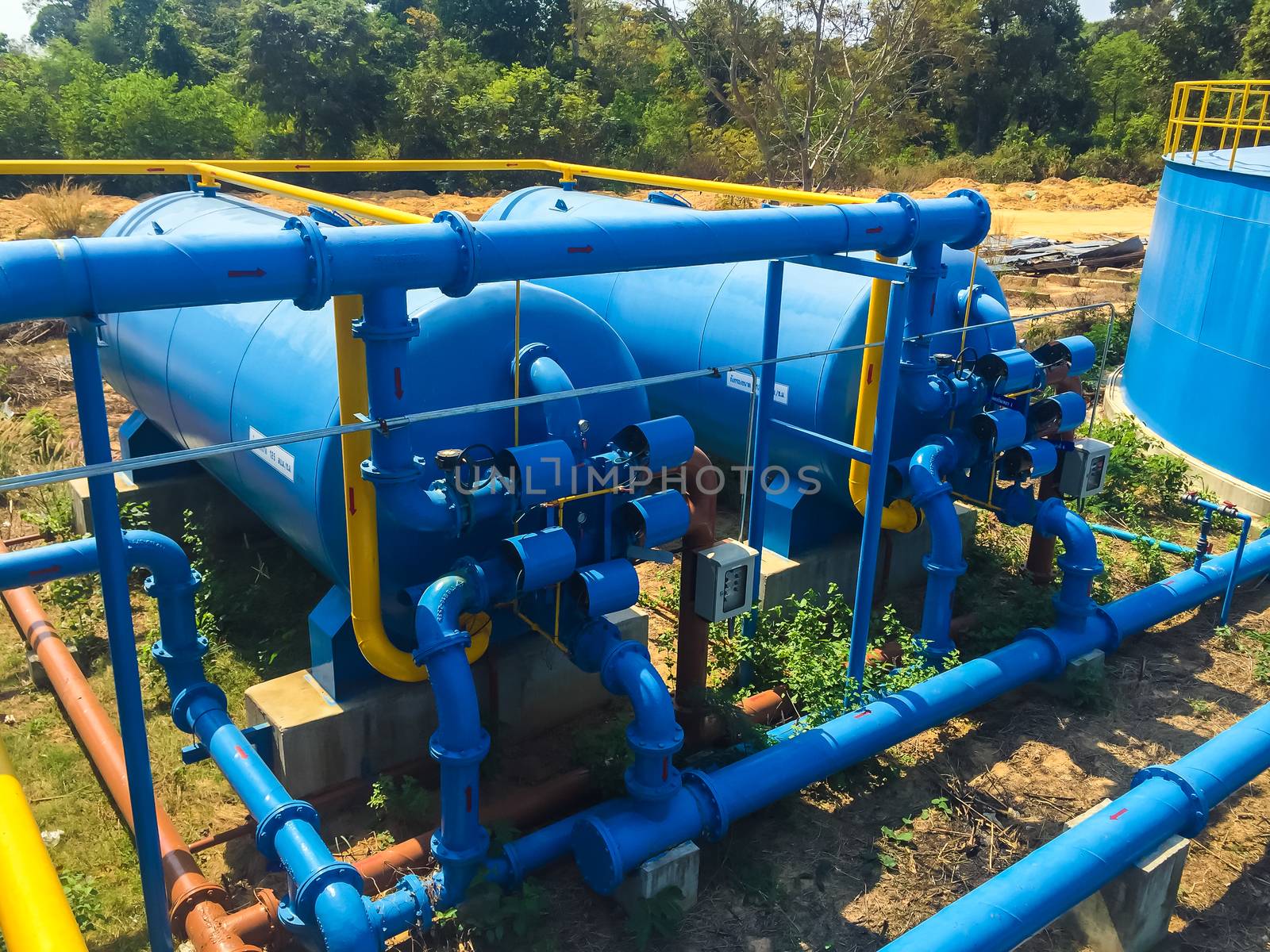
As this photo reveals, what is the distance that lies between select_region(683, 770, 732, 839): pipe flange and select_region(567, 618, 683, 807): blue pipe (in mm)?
147

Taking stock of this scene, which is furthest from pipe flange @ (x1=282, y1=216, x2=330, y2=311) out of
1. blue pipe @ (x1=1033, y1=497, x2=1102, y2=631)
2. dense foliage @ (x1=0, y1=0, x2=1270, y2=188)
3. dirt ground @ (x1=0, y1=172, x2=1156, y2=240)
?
dense foliage @ (x1=0, y1=0, x2=1270, y2=188)

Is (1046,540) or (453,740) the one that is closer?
(453,740)

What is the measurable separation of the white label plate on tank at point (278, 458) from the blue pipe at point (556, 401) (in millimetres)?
1222

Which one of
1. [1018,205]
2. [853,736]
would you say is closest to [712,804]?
[853,736]

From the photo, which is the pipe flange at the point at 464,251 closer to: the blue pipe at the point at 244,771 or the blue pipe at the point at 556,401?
the blue pipe at the point at 556,401

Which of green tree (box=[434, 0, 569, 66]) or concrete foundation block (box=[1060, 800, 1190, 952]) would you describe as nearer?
concrete foundation block (box=[1060, 800, 1190, 952])

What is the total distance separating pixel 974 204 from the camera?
216 inches

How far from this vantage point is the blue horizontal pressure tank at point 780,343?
6.54 metres

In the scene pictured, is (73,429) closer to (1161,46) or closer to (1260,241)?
(1260,241)

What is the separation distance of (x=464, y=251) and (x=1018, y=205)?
1121 inches

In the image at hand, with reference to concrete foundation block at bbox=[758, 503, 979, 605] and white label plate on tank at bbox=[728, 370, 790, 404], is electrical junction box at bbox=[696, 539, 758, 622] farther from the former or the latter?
white label plate on tank at bbox=[728, 370, 790, 404]

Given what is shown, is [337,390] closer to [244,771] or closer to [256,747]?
[244,771]

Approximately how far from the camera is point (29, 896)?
203 cm

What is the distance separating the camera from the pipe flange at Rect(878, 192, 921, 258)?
514 centimetres
